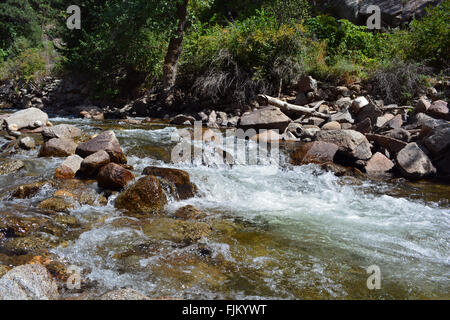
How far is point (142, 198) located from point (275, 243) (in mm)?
1865

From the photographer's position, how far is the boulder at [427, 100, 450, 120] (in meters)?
7.29

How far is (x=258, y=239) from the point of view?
11.6ft

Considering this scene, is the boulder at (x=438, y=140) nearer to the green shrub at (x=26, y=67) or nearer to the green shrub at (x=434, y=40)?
the green shrub at (x=434, y=40)

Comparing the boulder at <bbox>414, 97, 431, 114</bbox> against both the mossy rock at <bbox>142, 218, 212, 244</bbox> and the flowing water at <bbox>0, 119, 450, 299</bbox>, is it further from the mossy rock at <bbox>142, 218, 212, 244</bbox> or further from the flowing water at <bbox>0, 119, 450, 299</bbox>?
the mossy rock at <bbox>142, 218, 212, 244</bbox>

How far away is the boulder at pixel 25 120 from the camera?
26.4 feet

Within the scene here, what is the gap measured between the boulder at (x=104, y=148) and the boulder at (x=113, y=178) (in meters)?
0.95

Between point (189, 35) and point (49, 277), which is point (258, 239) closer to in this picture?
point (49, 277)

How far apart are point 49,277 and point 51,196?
7.36 feet

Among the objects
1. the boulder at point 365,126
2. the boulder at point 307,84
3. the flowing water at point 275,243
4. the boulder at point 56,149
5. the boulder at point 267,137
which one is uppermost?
the boulder at point 307,84

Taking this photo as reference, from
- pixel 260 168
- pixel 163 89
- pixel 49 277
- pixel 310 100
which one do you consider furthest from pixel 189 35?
pixel 49 277

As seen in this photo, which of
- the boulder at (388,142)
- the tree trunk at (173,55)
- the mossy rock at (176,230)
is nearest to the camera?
the mossy rock at (176,230)

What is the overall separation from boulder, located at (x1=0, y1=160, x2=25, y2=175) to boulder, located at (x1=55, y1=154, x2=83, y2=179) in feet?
2.55

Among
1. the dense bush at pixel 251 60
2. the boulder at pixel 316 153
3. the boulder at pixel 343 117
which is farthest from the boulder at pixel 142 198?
the dense bush at pixel 251 60

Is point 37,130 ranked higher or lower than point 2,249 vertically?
higher
